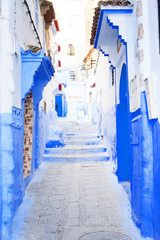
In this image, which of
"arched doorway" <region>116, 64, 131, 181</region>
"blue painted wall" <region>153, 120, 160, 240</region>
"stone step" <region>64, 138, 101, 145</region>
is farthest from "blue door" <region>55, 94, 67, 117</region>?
"blue painted wall" <region>153, 120, 160, 240</region>

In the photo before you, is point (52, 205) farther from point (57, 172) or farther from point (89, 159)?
point (89, 159)

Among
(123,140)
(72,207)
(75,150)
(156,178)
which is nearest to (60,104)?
(75,150)

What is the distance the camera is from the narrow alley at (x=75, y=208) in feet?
14.8

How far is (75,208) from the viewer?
5.75m

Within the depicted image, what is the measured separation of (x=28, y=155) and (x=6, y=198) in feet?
10.6

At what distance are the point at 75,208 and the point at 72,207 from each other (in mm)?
95

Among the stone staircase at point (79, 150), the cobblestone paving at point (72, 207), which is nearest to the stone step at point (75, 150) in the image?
the stone staircase at point (79, 150)

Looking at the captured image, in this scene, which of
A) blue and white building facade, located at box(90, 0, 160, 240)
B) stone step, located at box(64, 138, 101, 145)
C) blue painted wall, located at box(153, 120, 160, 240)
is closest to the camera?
blue painted wall, located at box(153, 120, 160, 240)

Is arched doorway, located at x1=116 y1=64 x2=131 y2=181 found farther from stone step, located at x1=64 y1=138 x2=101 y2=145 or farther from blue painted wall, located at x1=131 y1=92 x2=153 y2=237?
stone step, located at x1=64 y1=138 x2=101 y2=145

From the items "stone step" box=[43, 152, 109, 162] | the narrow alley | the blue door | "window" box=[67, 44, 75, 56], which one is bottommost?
the narrow alley

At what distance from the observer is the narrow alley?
14.8 feet

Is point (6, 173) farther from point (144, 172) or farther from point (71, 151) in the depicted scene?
point (71, 151)

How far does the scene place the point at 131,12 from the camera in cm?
518

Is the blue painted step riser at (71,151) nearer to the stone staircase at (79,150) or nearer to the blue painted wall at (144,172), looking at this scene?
the stone staircase at (79,150)
